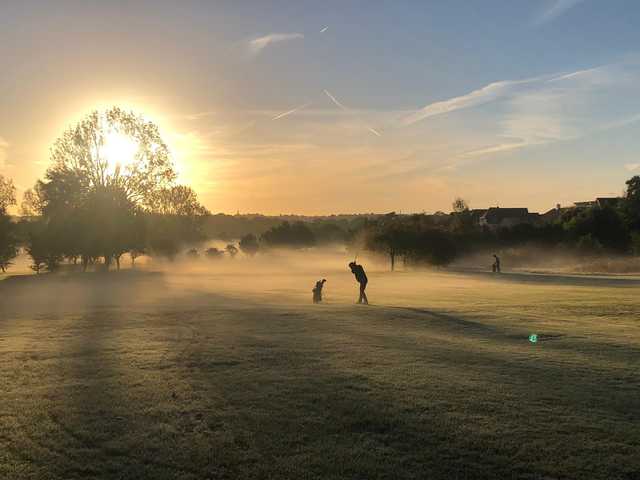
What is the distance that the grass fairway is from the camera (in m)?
8.73

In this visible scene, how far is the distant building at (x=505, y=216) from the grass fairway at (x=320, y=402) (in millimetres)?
161154

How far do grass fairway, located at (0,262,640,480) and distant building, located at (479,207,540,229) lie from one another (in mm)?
161154

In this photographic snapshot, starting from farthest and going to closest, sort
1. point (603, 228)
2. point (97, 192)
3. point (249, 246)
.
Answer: point (249, 246) → point (603, 228) → point (97, 192)

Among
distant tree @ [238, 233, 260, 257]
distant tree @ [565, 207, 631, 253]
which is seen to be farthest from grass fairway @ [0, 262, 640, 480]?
distant tree @ [238, 233, 260, 257]

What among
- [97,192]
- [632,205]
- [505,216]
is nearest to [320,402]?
[97,192]

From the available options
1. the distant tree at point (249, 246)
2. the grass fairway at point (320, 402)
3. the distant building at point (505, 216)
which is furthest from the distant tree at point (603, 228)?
the grass fairway at point (320, 402)

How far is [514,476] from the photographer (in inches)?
327

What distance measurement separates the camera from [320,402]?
439 inches

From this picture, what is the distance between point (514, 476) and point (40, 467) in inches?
311

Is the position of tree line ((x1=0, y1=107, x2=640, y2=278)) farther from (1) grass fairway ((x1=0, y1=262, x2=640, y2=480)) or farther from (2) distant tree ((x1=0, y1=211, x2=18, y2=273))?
(1) grass fairway ((x1=0, y1=262, x2=640, y2=480))

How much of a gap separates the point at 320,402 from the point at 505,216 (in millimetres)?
183459

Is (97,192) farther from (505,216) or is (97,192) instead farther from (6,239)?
(505,216)

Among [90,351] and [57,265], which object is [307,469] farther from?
[57,265]

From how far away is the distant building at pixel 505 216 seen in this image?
174 m
